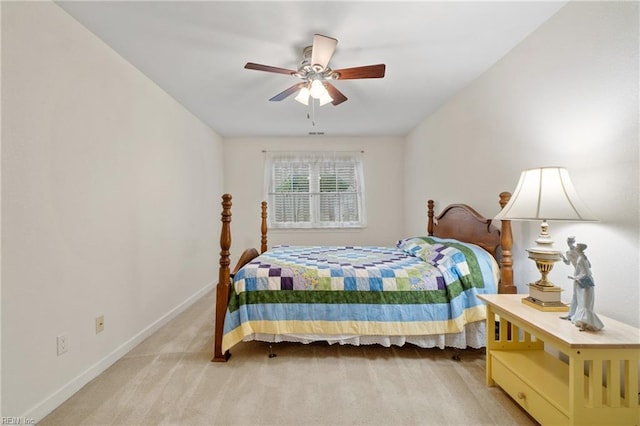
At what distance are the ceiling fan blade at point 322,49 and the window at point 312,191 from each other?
2.80m

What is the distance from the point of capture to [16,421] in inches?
57.0

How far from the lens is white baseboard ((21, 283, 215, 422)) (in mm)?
1559

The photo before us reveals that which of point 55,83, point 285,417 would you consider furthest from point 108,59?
point 285,417

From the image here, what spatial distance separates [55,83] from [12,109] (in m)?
0.35

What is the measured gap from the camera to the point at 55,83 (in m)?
1.71

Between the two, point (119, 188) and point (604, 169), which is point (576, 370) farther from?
point (119, 188)

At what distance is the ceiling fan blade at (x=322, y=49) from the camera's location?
5.73 ft

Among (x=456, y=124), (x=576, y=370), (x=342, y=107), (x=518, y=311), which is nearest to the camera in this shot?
(x=576, y=370)

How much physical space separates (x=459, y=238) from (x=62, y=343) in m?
3.29

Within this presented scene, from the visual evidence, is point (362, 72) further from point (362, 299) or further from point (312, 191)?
point (312, 191)

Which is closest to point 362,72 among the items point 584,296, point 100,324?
point 584,296

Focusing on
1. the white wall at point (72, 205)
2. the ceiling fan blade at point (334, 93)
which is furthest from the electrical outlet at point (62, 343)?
the ceiling fan blade at point (334, 93)

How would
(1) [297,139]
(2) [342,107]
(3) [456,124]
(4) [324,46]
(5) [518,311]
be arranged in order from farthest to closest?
(1) [297,139], (2) [342,107], (3) [456,124], (4) [324,46], (5) [518,311]

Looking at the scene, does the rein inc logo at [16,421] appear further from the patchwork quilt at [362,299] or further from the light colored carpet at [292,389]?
the patchwork quilt at [362,299]
